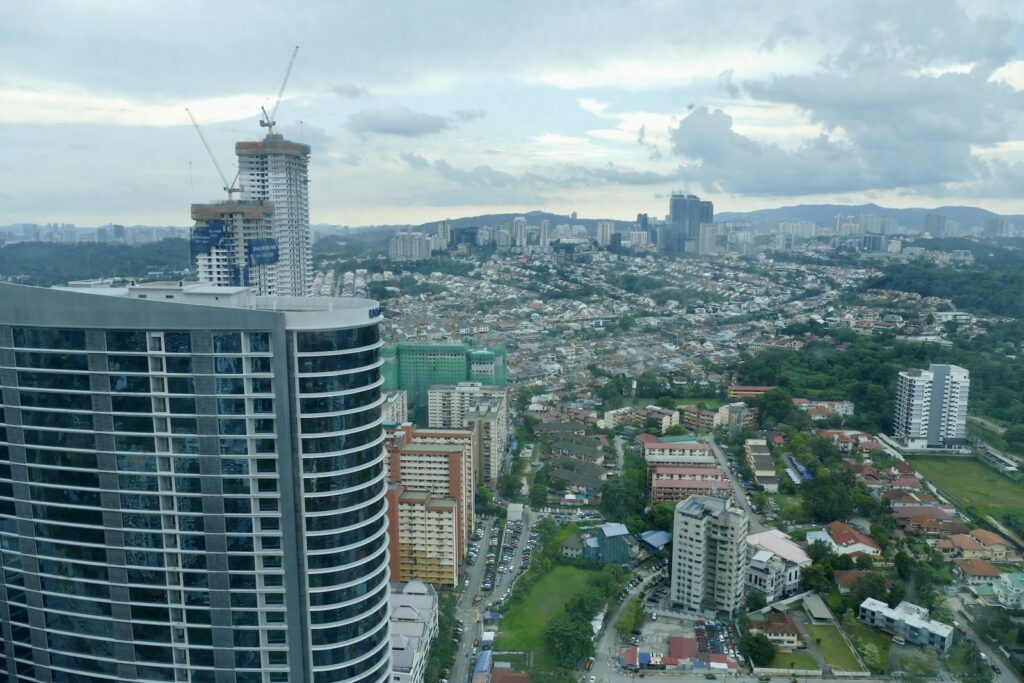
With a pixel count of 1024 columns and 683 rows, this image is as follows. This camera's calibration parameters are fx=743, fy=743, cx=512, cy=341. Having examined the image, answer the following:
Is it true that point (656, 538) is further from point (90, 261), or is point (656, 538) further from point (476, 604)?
point (90, 261)

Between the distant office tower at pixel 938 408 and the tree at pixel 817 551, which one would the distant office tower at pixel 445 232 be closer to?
the distant office tower at pixel 938 408

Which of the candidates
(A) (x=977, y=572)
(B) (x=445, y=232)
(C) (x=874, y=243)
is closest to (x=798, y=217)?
(C) (x=874, y=243)

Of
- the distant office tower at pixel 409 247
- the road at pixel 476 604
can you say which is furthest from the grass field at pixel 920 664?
the distant office tower at pixel 409 247

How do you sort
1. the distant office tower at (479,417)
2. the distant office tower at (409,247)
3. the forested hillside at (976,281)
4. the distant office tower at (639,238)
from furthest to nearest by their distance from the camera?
the distant office tower at (639,238) < the distant office tower at (409,247) < the forested hillside at (976,281) < the distant office tower at (479,417)

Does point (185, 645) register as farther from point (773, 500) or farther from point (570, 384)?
point (570, 384)

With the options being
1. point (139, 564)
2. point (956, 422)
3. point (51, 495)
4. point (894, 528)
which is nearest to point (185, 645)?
point (139, 564)

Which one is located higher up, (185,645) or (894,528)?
(185,645)
